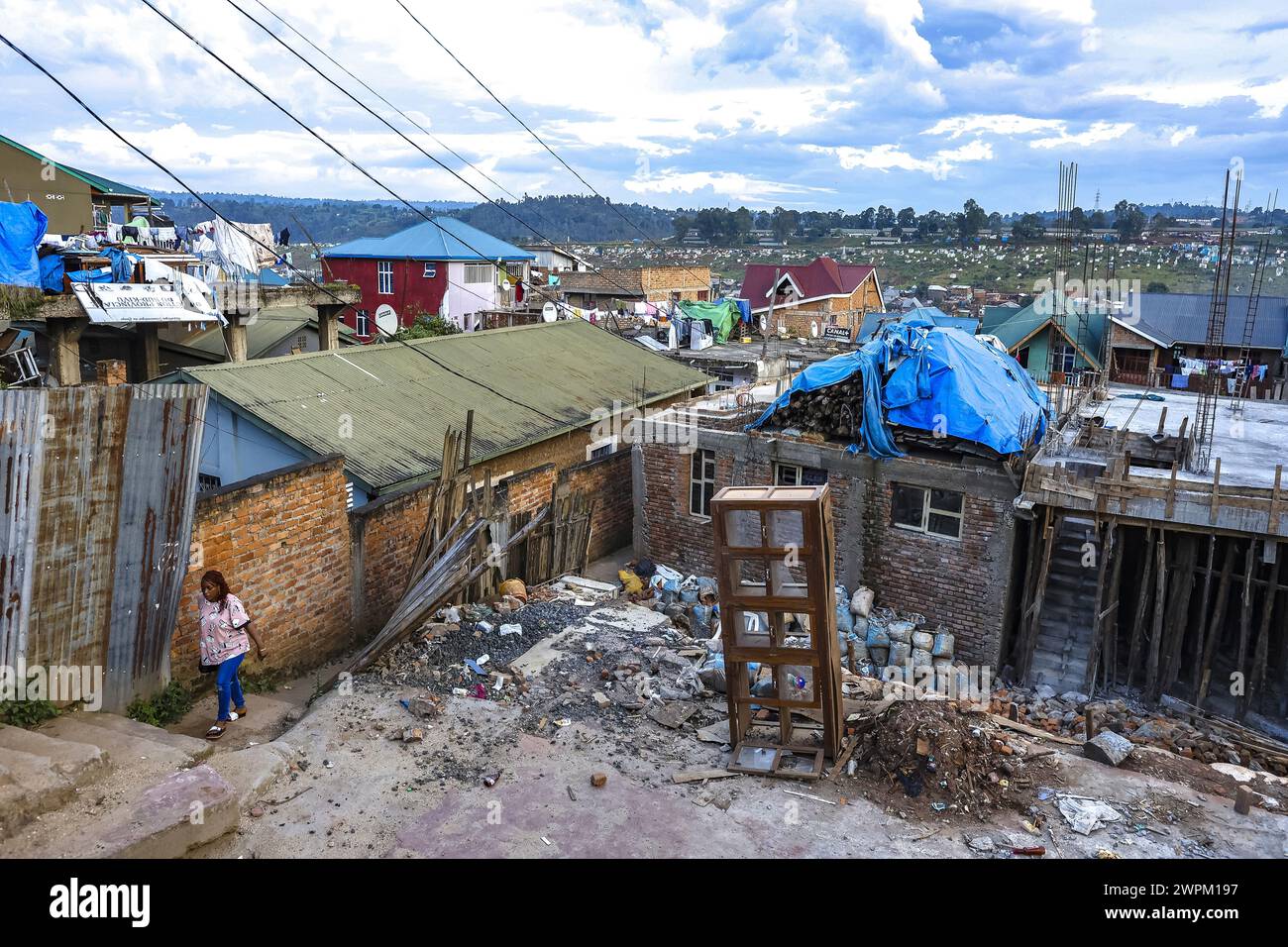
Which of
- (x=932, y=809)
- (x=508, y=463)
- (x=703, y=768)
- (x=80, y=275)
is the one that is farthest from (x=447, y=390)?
(x=932, y=809)

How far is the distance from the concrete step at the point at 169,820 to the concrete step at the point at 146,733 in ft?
1.66

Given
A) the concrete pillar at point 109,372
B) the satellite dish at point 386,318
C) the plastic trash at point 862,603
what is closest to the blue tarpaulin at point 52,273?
the concrete pillar at point 109,372

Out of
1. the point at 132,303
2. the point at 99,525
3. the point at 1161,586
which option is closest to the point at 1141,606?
the point at 1161,586

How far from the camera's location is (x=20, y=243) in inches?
676

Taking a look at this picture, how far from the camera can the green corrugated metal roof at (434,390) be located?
13742 millimetres

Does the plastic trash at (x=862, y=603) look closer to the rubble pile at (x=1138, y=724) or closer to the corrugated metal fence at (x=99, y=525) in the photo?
the rubble pile at (x=1138, y=724)

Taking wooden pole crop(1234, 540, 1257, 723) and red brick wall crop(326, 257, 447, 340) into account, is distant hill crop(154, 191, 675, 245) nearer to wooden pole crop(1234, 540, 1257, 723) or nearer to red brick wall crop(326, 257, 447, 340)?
red brick wall crop(326, 257, 447, 340)

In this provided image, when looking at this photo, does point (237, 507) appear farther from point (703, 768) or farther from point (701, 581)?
point (701, 581)

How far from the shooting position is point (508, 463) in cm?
1698

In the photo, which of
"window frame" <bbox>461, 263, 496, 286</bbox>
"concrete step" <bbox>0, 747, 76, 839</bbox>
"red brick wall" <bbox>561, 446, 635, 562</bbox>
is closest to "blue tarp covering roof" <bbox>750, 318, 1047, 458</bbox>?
"red brick wall" <bbox>561, 446, 635, 562</bbox>

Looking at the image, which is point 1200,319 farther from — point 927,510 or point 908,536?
point 908,536

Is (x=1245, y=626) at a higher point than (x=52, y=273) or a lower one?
lower

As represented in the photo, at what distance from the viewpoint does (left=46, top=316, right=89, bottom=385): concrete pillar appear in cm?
1866

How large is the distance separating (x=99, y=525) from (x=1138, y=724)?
1218cm
